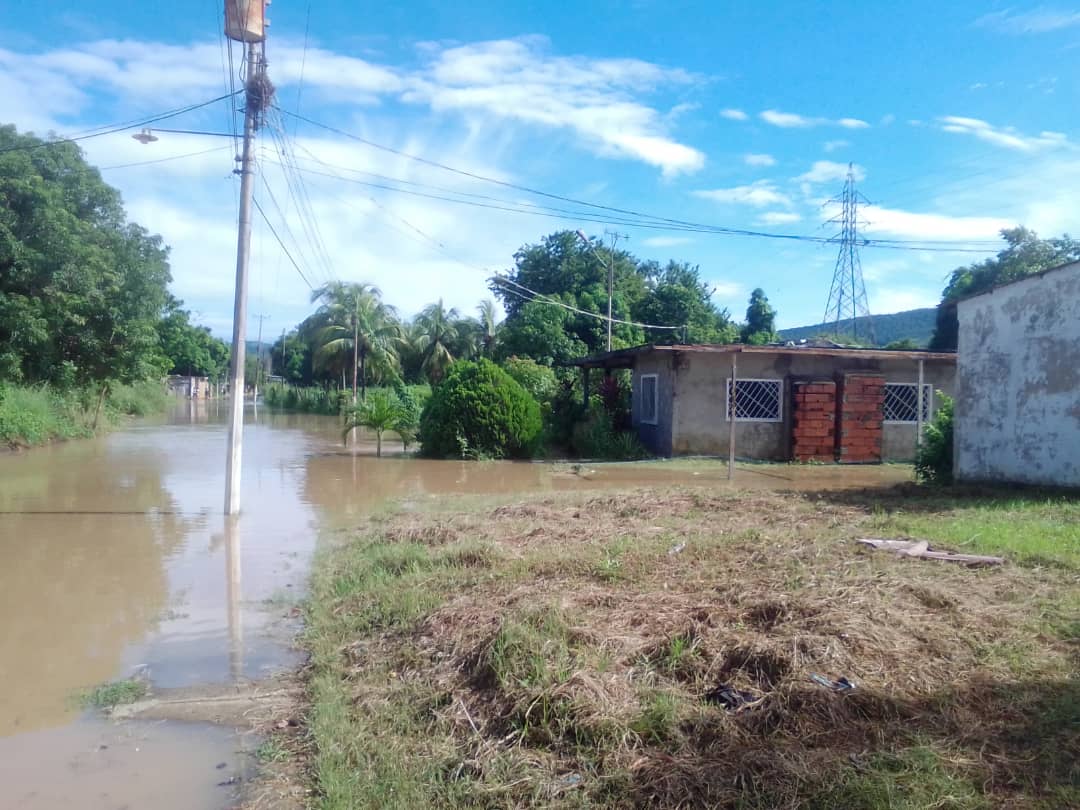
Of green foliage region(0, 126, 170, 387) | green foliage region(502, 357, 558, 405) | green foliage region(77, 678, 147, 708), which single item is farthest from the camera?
green foliage region(502, 357, 558, 405)

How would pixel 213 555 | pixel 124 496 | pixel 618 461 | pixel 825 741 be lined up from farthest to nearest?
pixel 618 461 < pixel 124 496 < pixel 213 555 < pixel 825 741

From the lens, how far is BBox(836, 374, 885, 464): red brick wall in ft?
62.7

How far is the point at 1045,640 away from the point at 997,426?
872cm

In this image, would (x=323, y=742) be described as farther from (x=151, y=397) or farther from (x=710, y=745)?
(x=151, y=397)

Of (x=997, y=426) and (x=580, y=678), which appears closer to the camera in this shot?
(x=580, y=678)

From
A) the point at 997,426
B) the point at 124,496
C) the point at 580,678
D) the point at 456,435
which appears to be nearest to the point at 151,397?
the point at 456,435

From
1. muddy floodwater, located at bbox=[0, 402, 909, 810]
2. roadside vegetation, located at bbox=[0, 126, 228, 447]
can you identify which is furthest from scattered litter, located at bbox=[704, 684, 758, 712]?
roadside vegetation, located at bbox=[0, 126, 228, 447]

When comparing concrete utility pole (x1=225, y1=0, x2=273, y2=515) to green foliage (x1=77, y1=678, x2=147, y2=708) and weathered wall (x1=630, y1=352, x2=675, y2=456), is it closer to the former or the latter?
green foliage (x1=77, y1=678, x2=147, y2=708)

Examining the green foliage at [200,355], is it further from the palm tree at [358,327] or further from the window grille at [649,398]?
the window grille at [649,398]

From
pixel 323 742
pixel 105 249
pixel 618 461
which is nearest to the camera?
pixel 323 742

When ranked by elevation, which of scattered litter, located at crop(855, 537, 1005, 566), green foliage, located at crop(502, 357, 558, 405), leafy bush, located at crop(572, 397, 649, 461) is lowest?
scattered litter, located at crop(855, 537, 1005, 566)

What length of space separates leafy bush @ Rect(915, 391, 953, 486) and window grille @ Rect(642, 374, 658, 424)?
23.6 ft

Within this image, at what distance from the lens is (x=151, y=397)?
40.9m

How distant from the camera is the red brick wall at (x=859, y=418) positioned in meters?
19.1
